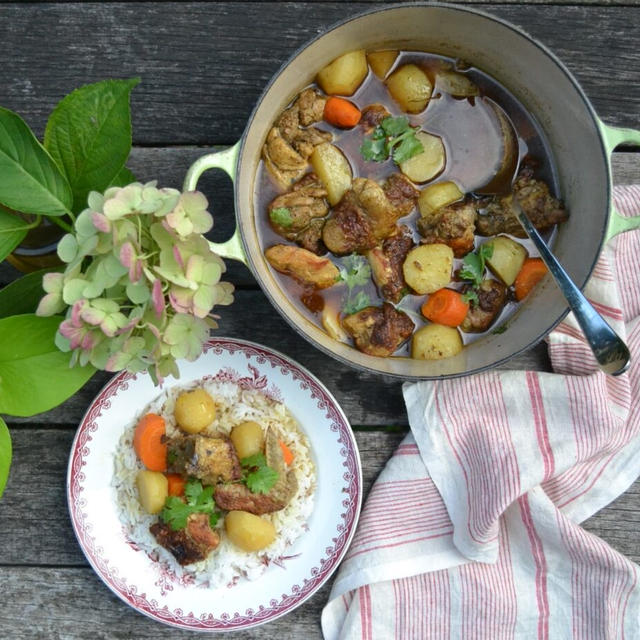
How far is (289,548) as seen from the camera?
1.62 metres

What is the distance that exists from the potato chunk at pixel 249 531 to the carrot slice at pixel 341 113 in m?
0.92

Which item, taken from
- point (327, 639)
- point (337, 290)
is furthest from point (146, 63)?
point (327, 639)

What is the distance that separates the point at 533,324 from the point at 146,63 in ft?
3.49

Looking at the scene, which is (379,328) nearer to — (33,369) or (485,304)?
(485,304)

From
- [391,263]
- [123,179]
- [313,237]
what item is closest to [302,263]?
[313,237]

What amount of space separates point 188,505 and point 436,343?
2.22 feet

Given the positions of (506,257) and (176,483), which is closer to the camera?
(506,257)

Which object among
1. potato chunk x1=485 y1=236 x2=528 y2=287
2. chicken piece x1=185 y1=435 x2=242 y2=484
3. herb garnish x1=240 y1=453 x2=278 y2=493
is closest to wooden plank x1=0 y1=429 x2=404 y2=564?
chicken piece x1=185 y1=435 x2=242 y2=484

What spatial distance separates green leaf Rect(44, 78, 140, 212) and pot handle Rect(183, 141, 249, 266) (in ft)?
0.41

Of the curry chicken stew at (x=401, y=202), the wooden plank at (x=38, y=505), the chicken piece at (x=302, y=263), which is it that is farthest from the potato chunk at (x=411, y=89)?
the wooden plank at (x=38, y=505)

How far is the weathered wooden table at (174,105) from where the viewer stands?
160cm

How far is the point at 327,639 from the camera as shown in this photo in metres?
1.67

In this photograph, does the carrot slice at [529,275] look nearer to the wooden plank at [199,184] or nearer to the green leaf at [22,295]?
the wooden plank at [199,184]

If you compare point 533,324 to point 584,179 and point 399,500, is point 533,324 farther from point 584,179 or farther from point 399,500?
point 399,500
